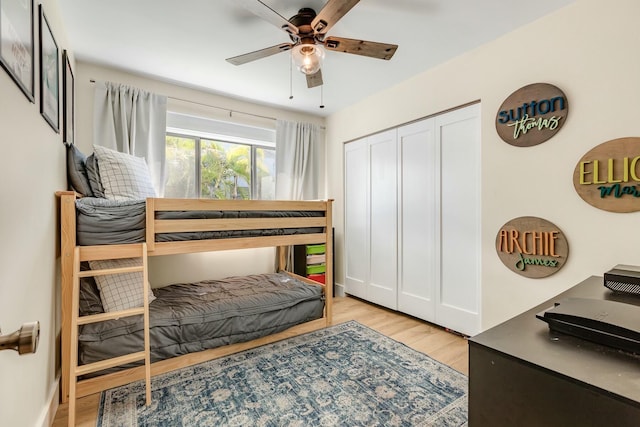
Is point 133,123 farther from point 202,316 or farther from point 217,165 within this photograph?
point 202,316

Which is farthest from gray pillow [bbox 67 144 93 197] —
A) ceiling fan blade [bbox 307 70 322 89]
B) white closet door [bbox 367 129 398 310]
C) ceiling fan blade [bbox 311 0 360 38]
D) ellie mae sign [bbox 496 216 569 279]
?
ellie mae sign [bbox 496 216 569 279]

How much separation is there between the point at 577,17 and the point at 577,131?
74 centimetres

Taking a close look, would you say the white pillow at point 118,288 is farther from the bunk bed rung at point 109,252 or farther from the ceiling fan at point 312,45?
the ceiling fan at point 312,45

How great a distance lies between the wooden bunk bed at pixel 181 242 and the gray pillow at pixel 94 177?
5.8 inches

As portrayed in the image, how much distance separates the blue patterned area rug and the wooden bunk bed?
0.33 feet

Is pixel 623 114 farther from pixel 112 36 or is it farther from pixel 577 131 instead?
pixel 112 36

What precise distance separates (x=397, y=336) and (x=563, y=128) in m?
2.07

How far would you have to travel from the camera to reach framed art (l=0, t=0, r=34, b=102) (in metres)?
0.96

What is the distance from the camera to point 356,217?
3.76m

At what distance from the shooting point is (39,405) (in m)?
1.45

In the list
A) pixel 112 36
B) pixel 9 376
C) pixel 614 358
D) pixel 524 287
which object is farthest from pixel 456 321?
pixel 112 36

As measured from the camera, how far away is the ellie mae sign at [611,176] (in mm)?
1680

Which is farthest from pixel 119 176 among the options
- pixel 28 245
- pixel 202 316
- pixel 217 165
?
pixel 217 165

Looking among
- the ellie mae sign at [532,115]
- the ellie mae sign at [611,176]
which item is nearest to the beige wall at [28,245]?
the ellie mae sign at [532,115]
